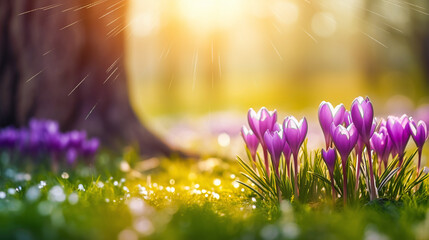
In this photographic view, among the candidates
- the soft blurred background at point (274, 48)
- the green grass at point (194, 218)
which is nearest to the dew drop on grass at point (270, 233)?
the green grass at point (194, 218)

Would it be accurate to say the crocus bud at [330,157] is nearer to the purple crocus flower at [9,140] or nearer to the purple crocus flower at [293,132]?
the purple crocus flower at [293,132]

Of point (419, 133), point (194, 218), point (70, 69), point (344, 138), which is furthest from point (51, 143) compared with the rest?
point (419, 133)

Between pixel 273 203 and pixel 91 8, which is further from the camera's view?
pixel 91 8

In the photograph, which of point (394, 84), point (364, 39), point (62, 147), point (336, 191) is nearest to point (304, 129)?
point (336, 191)

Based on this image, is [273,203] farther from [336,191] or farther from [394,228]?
[394,228]

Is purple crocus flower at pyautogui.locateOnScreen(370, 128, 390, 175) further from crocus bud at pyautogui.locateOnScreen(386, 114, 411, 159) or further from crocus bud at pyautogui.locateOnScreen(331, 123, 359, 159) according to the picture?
crocus bud at pyautogui.locateOnScreen(331, 123, 359, 159)

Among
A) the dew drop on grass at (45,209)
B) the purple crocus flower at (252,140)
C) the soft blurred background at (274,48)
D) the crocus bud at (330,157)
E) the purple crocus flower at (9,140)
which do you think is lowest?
the soft blurred background at (274,48)
